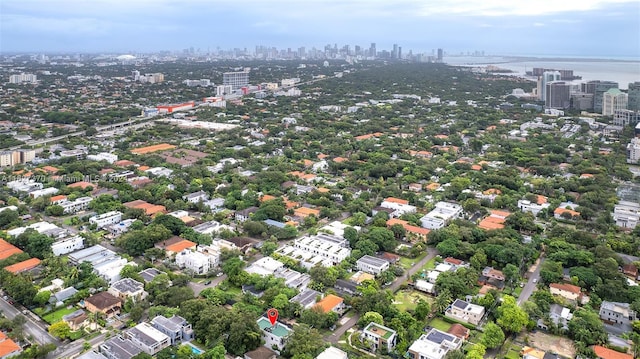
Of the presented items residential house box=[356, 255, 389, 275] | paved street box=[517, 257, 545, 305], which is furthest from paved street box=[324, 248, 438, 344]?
paved street box=[517, 257, 545, 305]

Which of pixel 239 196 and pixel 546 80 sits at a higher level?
pixel 546 80

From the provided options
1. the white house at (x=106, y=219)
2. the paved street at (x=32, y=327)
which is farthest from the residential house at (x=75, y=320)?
the white house at (x=106, y=219)

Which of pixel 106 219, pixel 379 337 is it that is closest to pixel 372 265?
pixel 379 337

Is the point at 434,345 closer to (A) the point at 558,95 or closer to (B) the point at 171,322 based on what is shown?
(B) the point at 171,322

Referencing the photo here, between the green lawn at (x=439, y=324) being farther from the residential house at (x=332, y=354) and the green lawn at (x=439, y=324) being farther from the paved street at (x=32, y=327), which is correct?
the paved street at (x=32, y=327)

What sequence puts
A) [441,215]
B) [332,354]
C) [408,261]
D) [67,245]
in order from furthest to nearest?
1. [441,215]
2. [67,245]
3. [408,261]
4. [332,354]

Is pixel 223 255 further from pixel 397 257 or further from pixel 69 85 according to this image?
pixel 69 85

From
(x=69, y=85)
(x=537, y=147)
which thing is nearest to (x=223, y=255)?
(x=537, y=147)
